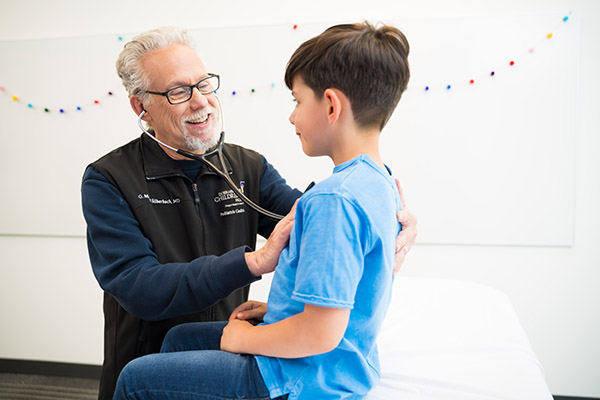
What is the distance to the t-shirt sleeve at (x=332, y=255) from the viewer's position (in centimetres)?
75

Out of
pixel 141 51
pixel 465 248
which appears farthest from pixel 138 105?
pixel 465 248

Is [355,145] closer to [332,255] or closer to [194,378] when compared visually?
[332,255]

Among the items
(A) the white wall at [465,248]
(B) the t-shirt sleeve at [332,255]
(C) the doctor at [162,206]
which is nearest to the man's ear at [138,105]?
(C) the doctor at [162,206]

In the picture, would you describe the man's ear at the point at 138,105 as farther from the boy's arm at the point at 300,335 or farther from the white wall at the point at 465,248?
the white wall at the point at 465,248

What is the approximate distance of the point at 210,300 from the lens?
1066mm

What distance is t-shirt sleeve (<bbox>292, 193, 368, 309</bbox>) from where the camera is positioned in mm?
753

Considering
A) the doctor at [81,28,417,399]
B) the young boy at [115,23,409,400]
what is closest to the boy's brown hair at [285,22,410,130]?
the young boy at [115,23,409,400]

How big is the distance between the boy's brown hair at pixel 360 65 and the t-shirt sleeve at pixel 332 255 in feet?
0.84

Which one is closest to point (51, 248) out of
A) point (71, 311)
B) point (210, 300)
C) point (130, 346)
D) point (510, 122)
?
point (71, 311)

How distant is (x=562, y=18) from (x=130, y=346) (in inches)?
89.5

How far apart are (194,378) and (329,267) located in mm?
371

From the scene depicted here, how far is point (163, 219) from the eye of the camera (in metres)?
1.33

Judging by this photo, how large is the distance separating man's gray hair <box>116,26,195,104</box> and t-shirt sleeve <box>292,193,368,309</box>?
839mm

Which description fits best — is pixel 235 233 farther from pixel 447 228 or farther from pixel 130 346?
pixel 447 228
